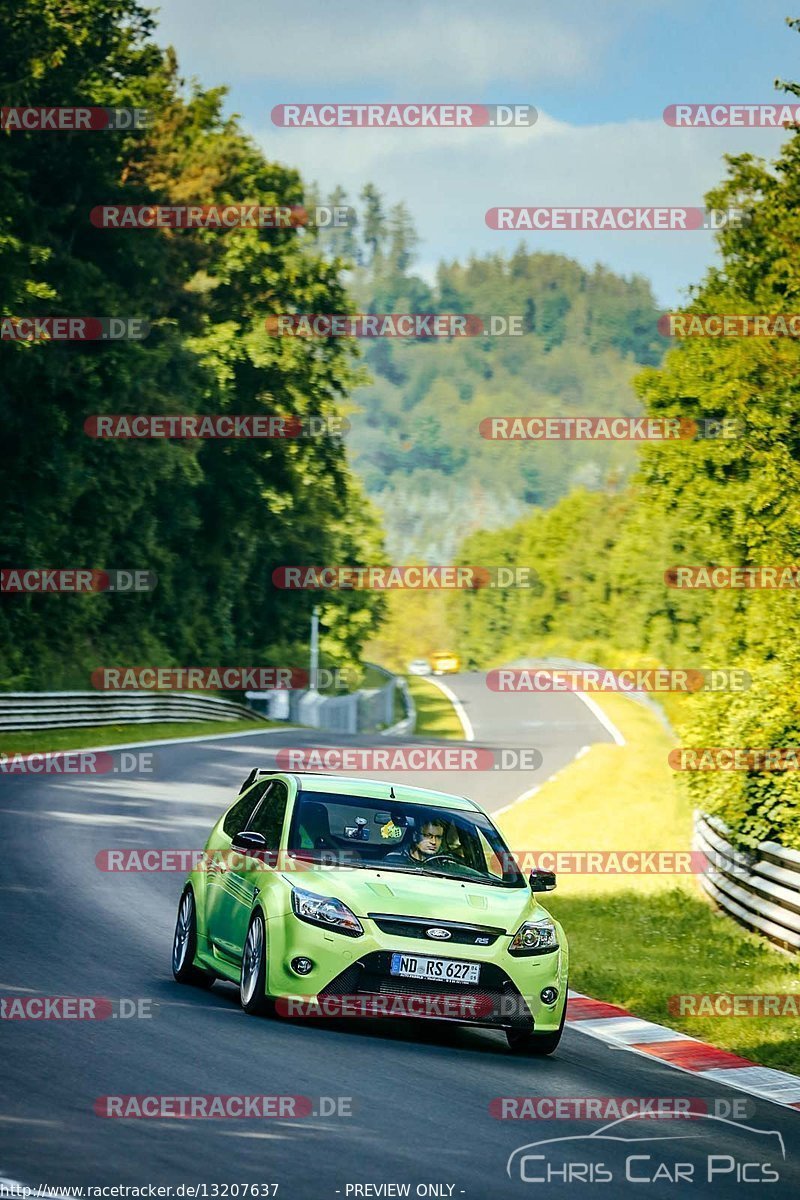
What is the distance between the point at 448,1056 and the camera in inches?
390

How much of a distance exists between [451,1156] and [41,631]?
46515 millimetres

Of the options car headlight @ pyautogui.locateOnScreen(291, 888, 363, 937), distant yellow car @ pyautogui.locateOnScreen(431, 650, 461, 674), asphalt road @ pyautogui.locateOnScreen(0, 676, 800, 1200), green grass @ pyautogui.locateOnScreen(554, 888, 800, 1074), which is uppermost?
car headlight @ pyautogui.locateOnScreen(291, 888, 363, 937)

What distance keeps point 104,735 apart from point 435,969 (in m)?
31.2

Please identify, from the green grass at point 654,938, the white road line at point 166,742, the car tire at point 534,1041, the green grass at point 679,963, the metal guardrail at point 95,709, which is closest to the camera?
the car tire at point 534,1041

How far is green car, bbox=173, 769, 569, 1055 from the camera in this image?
Answer: 9.91 metres

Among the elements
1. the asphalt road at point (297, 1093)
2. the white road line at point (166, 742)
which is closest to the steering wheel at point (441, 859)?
the asphalt road at point (297, 1093)

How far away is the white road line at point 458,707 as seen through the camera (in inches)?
3137

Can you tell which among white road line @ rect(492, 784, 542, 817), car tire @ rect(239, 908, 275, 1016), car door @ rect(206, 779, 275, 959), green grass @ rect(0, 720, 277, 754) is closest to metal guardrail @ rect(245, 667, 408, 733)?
green grass @ rect(0, 720, 277, 754)

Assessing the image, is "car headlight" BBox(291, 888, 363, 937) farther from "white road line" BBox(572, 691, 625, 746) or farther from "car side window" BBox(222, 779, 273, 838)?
"white road line" BBox(572, 691, 625, 746)

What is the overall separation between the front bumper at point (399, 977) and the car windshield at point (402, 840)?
0.79 metres

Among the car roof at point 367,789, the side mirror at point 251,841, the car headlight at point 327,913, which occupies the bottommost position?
the car headlight at point 327,913

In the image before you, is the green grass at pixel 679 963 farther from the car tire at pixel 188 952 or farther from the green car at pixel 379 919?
the car tire at pixel 188 952

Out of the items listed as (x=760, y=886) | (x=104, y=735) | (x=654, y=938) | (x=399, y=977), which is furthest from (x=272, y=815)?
(x=104, y=735)

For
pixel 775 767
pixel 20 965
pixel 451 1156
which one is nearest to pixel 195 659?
pixel 775 767
